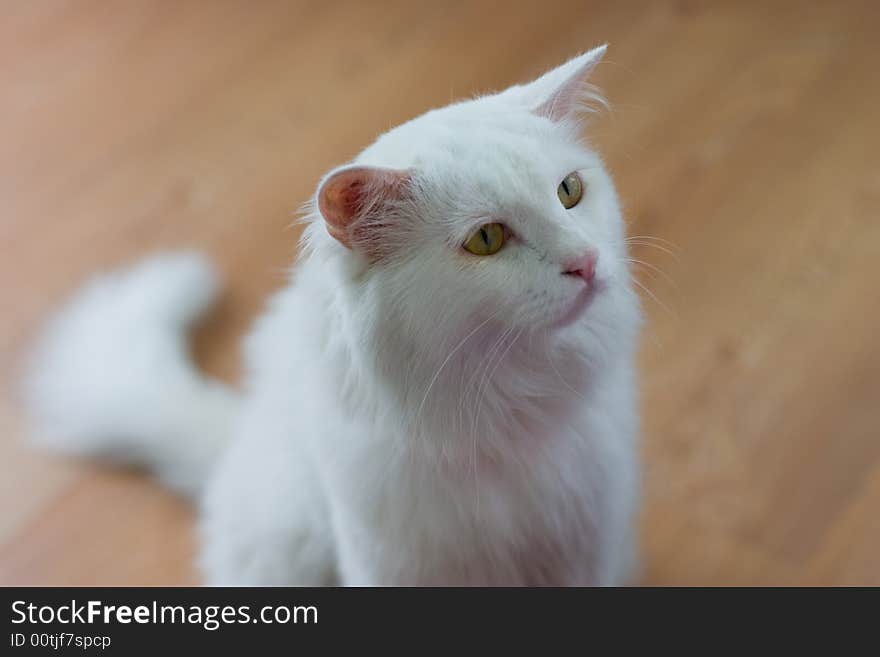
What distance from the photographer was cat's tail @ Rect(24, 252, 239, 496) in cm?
146

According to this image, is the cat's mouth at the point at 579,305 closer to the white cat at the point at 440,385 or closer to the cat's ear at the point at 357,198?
the white cat at the point at 440,385

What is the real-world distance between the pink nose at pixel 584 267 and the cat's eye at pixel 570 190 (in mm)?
78

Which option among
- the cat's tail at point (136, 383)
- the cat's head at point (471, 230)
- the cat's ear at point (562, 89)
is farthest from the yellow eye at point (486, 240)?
the cat's tail at point (136, 383)

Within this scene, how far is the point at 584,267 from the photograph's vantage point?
2.75ft

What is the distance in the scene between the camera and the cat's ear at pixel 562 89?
3.08 feet

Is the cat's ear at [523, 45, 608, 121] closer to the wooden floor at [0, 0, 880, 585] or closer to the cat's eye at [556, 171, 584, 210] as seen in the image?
the cat's eye at [556, 171, 584, 210]

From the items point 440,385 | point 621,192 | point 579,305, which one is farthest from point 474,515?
point 621,192

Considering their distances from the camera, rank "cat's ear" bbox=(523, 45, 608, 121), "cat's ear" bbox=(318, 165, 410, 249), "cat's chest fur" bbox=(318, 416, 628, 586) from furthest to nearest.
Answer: "cat's chest fur" bbox=(318, 416, 628, 586) → "cat's ear" bbox=(523, 45, 608, 121) → "cat's ear" bbox=(318, 165, 410, 249)

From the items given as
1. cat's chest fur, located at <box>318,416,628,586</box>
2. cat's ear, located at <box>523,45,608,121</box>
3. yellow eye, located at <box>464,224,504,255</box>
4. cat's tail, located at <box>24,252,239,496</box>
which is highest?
cat's tail, located at <box>24,252,239,496</box>

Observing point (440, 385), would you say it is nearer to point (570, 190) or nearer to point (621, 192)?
point (570, 190)

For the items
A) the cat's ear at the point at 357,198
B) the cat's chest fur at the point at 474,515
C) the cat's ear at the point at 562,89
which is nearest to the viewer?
the cat's ear at the point at 357,198

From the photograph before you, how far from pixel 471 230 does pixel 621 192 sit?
64 cm

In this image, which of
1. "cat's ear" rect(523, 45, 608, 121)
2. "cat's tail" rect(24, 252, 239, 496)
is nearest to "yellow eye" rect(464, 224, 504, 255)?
"cat's ear" rect(523, 45, 608, 121)
